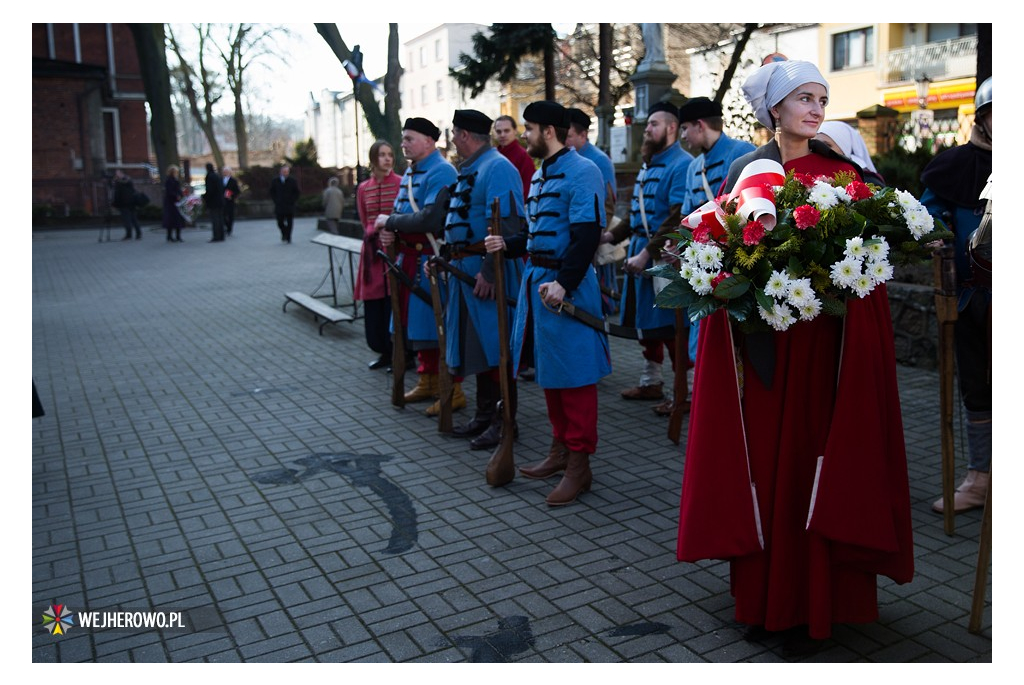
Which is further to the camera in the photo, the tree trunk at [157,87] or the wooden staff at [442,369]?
the tree trunk at [157,87]

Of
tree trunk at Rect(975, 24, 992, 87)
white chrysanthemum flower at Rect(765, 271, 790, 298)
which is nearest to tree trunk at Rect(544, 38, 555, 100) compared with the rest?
tree trunk at Rect(975, 24, 992, 87)

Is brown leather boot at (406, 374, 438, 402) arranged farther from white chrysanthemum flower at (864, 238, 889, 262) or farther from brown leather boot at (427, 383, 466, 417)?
white chrysanthemum flower at (864, 238, 889, 262)

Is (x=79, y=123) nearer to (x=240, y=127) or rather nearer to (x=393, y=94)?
(x=240, y=127)

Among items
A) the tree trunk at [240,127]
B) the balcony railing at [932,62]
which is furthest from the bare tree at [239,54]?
the balcony railing at [932,62]

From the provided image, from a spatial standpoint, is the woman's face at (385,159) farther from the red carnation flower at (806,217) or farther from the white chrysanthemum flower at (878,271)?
the white chrysanthemum flower at (878,271)

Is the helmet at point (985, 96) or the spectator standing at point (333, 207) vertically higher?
the helmet at point (985, 96)

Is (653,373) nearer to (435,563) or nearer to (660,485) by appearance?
(660,485)

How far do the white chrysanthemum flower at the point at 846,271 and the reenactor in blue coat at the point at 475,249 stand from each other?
2984mm

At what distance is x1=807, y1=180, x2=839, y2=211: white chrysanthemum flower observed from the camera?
3227mm

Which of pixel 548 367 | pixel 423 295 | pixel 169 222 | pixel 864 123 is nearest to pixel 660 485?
pixel 548 367

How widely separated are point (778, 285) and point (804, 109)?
70 cm

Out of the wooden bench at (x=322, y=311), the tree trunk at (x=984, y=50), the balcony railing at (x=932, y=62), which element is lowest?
the wooden bench at (x=322, y=311)

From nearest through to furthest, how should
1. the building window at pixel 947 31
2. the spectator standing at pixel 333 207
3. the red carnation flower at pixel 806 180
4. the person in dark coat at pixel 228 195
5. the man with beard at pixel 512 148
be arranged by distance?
the red carnation flower at pixel 806 180 → the man with beard at pixel 512 148 → the spectator standing at pixel 333 207 → the person in dark coat at pixel 228 195 → the building window at pixel 947 31

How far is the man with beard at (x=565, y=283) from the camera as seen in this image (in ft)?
16.6
